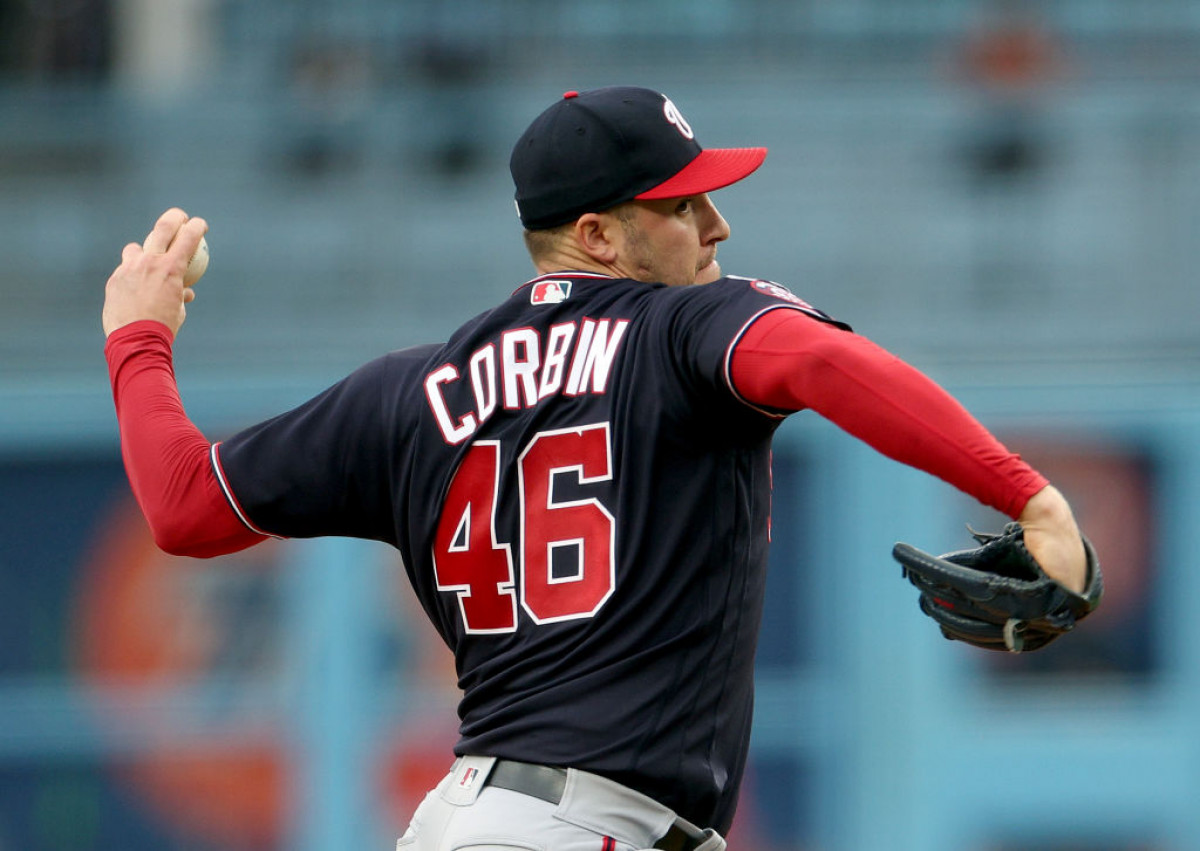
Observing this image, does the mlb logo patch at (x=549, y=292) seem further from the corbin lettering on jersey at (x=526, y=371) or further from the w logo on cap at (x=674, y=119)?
the w logo on cap at (x=674, y=119)

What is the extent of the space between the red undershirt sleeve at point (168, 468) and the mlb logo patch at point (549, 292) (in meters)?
0.64

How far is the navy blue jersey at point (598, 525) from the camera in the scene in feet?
9.55

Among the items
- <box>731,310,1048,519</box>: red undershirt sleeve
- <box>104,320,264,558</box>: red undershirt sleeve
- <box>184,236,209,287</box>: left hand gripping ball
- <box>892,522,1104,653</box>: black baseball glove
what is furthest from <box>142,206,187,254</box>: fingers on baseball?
<box>892,522,1104,653</box>: black baseball glove

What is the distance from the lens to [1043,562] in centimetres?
256

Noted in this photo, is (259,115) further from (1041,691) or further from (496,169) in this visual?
(1041,691)

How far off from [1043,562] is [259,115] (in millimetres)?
7820

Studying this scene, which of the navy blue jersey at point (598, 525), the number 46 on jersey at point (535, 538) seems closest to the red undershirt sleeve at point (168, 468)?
the navy blue jersey at point (598, 525)

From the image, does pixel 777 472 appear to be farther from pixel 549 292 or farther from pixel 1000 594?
pixel 1000 594

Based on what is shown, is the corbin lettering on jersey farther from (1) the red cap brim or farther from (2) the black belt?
(2) the black belt

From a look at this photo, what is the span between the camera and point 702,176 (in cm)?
313

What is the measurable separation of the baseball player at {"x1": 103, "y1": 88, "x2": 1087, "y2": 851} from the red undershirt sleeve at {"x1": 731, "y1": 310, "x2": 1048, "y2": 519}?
49mm

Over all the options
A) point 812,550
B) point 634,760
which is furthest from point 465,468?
point 812,550

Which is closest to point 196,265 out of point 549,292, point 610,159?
point 549,292

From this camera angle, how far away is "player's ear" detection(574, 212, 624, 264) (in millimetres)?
3158
